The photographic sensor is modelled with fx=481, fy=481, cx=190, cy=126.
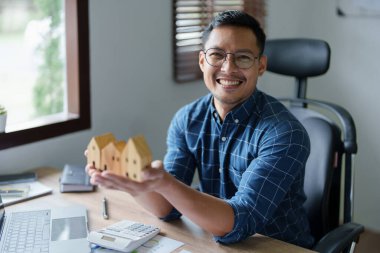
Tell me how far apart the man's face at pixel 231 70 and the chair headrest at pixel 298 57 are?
0.95 ft

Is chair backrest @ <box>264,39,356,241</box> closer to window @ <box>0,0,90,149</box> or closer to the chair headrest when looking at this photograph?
the chair headrest

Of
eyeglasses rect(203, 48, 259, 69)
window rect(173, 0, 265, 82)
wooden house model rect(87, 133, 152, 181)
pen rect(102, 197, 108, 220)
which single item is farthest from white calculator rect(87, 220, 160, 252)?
window rect(173, 0, 265, 82)

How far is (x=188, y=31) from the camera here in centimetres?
247

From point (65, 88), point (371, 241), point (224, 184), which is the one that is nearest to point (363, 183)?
point (371, 241)

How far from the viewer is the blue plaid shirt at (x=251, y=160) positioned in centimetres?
131

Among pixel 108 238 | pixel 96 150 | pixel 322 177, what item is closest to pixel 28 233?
pixel 108 238

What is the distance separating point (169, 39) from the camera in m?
2.36

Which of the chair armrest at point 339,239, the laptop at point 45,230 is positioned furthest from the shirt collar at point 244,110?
the laptop at point 45,230

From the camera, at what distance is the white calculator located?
1.21 metres

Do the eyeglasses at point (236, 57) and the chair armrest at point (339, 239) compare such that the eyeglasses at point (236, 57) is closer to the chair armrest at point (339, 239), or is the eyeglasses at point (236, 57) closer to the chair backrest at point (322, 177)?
the chair backrest at point (322, 177)

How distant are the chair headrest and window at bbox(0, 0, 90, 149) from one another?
75cm

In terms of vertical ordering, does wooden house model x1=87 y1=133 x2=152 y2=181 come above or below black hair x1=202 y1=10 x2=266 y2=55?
below

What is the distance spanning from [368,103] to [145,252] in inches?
83.4

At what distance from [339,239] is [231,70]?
0.61 metres
